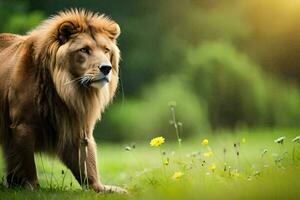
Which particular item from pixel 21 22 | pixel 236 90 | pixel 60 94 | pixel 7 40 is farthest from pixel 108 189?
pixel 236 90

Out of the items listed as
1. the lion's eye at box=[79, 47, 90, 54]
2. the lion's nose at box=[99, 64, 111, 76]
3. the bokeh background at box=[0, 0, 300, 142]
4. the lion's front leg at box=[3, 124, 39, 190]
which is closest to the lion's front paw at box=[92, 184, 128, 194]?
the lion's front leg at box=[3, 124, 39, 190]

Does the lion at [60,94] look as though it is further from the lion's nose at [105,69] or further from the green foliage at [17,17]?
the green foliage at [17,17]

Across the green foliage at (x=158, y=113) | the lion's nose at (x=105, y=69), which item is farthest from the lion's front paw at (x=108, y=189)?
the green foliage at (x=158, y=113)

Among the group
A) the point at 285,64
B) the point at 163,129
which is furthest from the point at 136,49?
the point at 285,64

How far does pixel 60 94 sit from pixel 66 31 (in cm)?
43

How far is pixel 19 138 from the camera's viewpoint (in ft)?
20.4

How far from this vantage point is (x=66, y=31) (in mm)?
6332

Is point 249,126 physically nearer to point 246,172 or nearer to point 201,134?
point 201,134

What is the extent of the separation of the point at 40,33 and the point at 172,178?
5.19 feet

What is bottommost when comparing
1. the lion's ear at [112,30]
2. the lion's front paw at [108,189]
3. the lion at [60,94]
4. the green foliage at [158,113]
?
the green foliage at [158,113]

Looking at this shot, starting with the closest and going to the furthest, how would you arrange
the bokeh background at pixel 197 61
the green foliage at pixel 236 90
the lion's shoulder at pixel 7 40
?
the lion's shoulder at pixel 7 40 → the green foliage at pixel 236 90 → the bokeh background at pixel 197 61

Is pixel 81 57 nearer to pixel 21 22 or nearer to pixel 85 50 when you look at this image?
pixel 85 50

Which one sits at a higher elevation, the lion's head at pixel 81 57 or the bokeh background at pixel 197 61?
the lion's head at pixel 81 57

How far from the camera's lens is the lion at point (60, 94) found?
6227 mm
